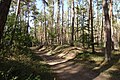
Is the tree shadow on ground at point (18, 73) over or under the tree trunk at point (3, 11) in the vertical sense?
under

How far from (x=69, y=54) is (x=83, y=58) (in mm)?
4083

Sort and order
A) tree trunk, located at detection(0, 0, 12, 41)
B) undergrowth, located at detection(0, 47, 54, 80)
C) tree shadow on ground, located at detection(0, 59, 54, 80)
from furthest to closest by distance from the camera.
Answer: undergrowth, located at detection(0, 47, 54, 80) → tree shadow on ground, located at detection(0, 59, 54, 80) → tree trunk, located at detection(0, 0, 12, 41)

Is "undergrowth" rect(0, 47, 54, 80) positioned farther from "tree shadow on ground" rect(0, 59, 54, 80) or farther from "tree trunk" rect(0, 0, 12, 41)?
"tree trunk" rect(0, 0, 12, 41)

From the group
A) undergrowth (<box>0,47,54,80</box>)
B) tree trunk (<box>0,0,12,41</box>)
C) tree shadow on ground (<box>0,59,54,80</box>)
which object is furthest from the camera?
undergrowth (<box>0,47,54,80</box>)

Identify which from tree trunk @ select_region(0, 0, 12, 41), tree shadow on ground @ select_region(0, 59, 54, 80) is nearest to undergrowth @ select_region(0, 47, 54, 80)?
tree shadow on ground @ select_region(0, 59, 54, 80)

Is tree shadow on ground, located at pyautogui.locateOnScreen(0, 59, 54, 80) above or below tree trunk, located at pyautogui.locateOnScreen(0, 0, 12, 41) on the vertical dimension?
below

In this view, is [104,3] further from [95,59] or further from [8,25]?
[8,25]

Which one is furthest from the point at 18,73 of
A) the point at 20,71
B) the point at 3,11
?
the point at 3,11

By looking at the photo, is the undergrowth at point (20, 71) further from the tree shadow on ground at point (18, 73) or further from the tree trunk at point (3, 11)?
the tree trunk at point (3, 11)

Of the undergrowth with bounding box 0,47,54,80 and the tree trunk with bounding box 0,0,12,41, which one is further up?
the tree trunk with bounding box 0,0,12,41

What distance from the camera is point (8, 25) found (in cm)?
2023

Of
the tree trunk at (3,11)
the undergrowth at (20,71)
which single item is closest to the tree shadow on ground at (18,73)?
the undergrowth at (20,71)

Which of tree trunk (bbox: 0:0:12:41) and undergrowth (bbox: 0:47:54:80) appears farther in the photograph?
undergrowth (bbox: 0:47:54:80)

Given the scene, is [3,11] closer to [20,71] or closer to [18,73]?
[18,73]
